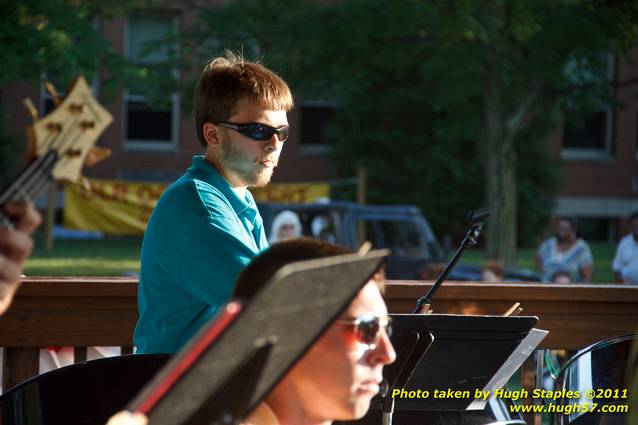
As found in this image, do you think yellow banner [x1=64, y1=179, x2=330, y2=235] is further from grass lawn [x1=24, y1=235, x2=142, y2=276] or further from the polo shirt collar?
the polo shirt collar

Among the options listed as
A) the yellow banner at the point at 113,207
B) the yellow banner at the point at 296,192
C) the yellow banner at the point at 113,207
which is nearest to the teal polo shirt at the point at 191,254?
the yellow banner at the point at 296,192

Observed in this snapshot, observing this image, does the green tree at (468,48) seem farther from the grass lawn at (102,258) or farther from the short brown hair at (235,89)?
the short brown hair at (235,89)

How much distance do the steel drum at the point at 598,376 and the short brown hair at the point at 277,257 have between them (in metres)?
1.31

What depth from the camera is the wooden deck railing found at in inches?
144

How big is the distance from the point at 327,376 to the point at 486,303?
6.02ft

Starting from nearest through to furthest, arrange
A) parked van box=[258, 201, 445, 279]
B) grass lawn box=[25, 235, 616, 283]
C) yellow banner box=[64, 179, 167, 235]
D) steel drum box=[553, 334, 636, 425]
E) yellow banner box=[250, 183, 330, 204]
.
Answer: steel drum box=[553, 334, 636, 425]
parked van box=[258, 201, 445, 279]
grass lawn box=[25, 235, 616, 283]
yellow banner box=[250, 183, 330, 204]
yellow banner box=[64, 179, 167, 235]

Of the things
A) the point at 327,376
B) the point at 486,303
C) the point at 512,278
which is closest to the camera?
the point at 327,376

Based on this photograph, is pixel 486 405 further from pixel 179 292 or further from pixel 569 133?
pixel 569 133

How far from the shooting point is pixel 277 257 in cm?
211

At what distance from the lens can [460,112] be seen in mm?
15906

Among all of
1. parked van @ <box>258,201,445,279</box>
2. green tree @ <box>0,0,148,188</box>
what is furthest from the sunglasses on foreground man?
parked van @ <box>258,201,445,279</box>

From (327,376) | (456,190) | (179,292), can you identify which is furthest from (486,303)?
(456,190)

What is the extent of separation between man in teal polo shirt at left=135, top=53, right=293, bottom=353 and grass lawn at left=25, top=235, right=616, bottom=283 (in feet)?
32.7

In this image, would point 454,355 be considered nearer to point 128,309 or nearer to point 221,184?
point 221,184
